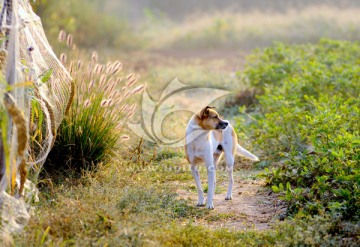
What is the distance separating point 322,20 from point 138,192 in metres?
19.5

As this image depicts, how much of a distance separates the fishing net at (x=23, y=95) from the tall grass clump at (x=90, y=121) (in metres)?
0.36

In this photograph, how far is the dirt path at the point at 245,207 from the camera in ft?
20.1

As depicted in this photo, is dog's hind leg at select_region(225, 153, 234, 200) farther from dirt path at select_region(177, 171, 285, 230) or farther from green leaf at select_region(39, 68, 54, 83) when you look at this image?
green leaf at select_region(39, 68, 54, 83)

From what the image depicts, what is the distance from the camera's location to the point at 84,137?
721 centimetres

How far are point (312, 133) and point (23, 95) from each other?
140 inches

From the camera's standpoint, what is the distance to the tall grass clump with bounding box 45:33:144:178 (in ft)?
23.3

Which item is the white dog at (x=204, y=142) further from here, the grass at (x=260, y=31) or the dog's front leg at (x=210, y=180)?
the grass at (x=260, y=31)

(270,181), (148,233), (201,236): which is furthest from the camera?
(270,181)

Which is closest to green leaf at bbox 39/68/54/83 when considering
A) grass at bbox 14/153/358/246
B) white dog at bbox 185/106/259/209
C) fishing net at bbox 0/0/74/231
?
fishing net at bbox 0/0/74/231

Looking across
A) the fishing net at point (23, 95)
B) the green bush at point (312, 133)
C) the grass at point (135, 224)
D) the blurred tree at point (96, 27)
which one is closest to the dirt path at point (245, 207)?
the grass at point (135, 224)

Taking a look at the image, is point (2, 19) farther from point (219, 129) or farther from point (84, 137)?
point (219, 129)

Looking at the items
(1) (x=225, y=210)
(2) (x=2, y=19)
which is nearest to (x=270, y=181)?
(1) (x=225, y=210)

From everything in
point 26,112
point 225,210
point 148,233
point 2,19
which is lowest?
point 225,210

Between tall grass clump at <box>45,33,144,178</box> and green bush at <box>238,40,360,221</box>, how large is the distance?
1.98 metres
